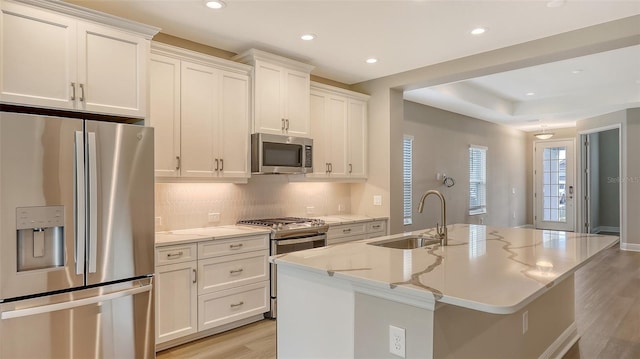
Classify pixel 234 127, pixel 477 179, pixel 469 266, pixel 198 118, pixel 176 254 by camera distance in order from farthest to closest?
pixel 477 179
pixel 234 127
pixel 198 118
pixel 176 254
pixel 469 266

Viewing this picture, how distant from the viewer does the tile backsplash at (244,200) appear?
3547mm

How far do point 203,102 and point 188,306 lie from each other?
1742mm

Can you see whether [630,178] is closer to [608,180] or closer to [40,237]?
[608,180]

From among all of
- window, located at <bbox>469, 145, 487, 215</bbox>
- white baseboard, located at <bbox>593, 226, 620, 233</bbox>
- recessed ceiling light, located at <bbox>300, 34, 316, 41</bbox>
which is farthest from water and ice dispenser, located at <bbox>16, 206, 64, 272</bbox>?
white baseboard, located at <bbox>593, 226, 620, 233</bbox>

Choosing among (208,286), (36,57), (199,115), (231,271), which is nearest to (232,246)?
(231,271)

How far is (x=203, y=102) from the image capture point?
347 cm

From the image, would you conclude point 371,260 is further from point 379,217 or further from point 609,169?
point 609,169

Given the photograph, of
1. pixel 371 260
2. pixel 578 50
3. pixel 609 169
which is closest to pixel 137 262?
pixel 371 260

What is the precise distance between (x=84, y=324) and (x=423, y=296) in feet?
6.94

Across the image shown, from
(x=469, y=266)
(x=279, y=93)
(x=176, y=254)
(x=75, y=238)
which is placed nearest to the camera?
(x=469, y=266)

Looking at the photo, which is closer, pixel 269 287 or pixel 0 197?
pixel 0 197

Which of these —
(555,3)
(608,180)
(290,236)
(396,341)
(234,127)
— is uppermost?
(555,3)

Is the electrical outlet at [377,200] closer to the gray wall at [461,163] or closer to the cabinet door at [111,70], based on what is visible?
the gray wall at [461,163]

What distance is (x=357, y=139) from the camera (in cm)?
497
